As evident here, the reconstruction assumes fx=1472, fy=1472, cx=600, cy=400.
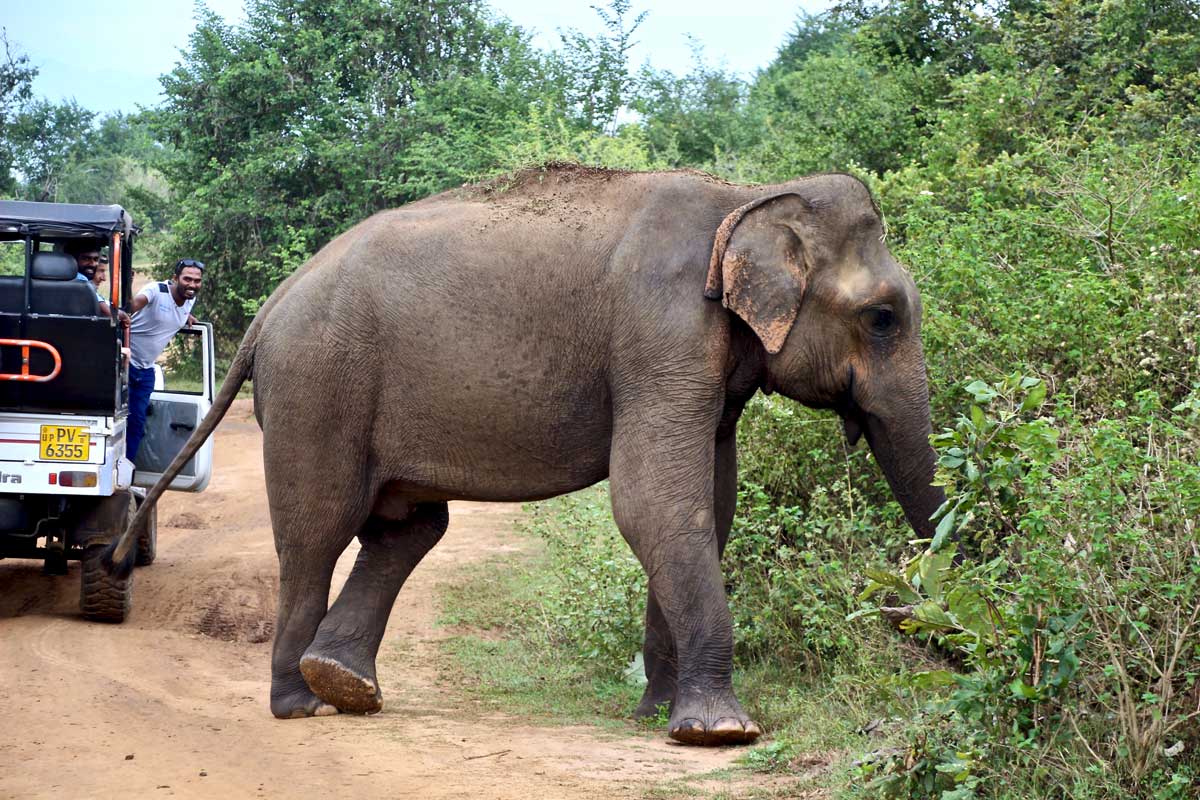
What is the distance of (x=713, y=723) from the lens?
605 centimetres

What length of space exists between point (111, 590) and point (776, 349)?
500cm

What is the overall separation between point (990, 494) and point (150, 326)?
24.2 feet

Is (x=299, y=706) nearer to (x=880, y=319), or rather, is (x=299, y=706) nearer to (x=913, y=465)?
(x=913, y=465)

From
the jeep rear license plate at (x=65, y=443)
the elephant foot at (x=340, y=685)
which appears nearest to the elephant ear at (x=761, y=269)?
the elephant foot at (x=340, y=685)

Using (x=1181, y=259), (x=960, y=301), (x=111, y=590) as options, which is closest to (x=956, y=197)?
(x=960, y=301)

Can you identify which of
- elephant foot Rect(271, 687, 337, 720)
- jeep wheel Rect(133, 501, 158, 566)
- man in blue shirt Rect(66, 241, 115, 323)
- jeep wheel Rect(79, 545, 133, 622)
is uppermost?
man in blue shirt Rect(66, 241, 115, 323)

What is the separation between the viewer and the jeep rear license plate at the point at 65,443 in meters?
8.87

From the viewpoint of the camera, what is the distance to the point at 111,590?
9.19 m

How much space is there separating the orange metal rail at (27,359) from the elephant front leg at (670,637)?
161 inches

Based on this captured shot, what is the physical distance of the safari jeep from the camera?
8.84 m

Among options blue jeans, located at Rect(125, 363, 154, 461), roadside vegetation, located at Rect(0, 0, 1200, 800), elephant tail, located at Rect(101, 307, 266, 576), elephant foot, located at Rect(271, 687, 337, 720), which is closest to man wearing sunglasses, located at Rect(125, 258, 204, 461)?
blue jeans, located at Rect(125, 363, 154, 461)

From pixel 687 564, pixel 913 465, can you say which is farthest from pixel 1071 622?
pixel 687 564

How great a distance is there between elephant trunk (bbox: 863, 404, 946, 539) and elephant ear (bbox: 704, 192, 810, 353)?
2.12 feet

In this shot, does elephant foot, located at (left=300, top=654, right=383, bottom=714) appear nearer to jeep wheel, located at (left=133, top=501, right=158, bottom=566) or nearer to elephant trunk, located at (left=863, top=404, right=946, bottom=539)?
elephant trunk, located at (left=863, top=404, right=946, bottom=539)
